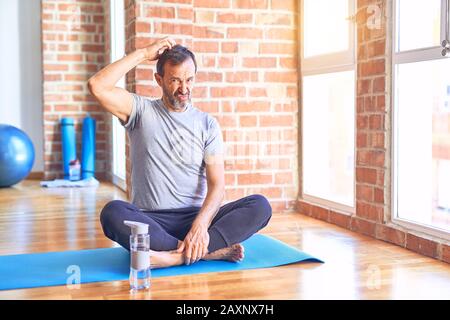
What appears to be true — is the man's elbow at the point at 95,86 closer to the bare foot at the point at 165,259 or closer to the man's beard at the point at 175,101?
the man's beard at the point at 175,101

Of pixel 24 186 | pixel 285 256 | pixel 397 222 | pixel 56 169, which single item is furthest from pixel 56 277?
pixel 56 169

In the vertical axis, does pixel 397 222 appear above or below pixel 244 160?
below

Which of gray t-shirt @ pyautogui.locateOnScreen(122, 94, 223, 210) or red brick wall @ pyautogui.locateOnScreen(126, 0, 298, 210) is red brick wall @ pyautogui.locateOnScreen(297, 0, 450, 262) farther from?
gray t-shirt @ pyautogui.locateOnScreen(122, 94, 223, 210)

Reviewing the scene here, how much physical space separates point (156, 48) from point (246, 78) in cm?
Result: 138

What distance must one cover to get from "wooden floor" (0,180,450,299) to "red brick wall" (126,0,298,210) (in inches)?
13.9

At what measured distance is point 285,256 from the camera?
2889 millimetres

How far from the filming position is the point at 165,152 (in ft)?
9.15

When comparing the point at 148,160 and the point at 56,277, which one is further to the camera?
the point at 148,160

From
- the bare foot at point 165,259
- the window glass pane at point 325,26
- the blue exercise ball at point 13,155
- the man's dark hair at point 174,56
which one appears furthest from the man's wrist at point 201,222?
the blue exercise ball at point 13,155

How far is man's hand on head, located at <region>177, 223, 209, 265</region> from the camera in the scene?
266cm

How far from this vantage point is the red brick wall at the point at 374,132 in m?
3.23

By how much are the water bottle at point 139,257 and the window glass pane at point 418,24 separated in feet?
5.27

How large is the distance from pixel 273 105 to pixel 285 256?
1490mm
